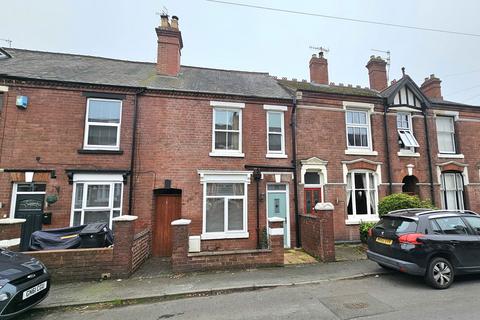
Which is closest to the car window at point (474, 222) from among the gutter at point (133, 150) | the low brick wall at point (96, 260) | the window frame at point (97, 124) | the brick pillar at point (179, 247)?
the brick pillar at point (179, 247)

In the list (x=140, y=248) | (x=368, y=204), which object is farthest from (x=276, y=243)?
(x=368, y=204)

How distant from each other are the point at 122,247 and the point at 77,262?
1.14 meters

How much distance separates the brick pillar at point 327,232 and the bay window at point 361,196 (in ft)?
11.4

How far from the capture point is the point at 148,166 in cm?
973

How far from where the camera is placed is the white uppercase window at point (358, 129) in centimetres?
1208

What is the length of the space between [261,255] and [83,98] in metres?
8.65

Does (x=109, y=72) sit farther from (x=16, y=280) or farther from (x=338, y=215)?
(x=338, y=215)

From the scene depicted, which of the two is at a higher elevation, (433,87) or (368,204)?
(433,87)

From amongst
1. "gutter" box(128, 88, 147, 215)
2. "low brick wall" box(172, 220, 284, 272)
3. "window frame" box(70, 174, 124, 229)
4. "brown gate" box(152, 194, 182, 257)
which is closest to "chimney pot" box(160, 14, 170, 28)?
"gutter" box(128, 88, 147, 215)

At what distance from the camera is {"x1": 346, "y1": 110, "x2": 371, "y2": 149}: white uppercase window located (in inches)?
476

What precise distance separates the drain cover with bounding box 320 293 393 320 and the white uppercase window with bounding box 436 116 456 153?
37.6 feet

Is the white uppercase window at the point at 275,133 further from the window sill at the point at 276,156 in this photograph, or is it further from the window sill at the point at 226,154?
the window sill at the point at 226,154

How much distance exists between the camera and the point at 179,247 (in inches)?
282

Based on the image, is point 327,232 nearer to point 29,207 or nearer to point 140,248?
point 140,248
